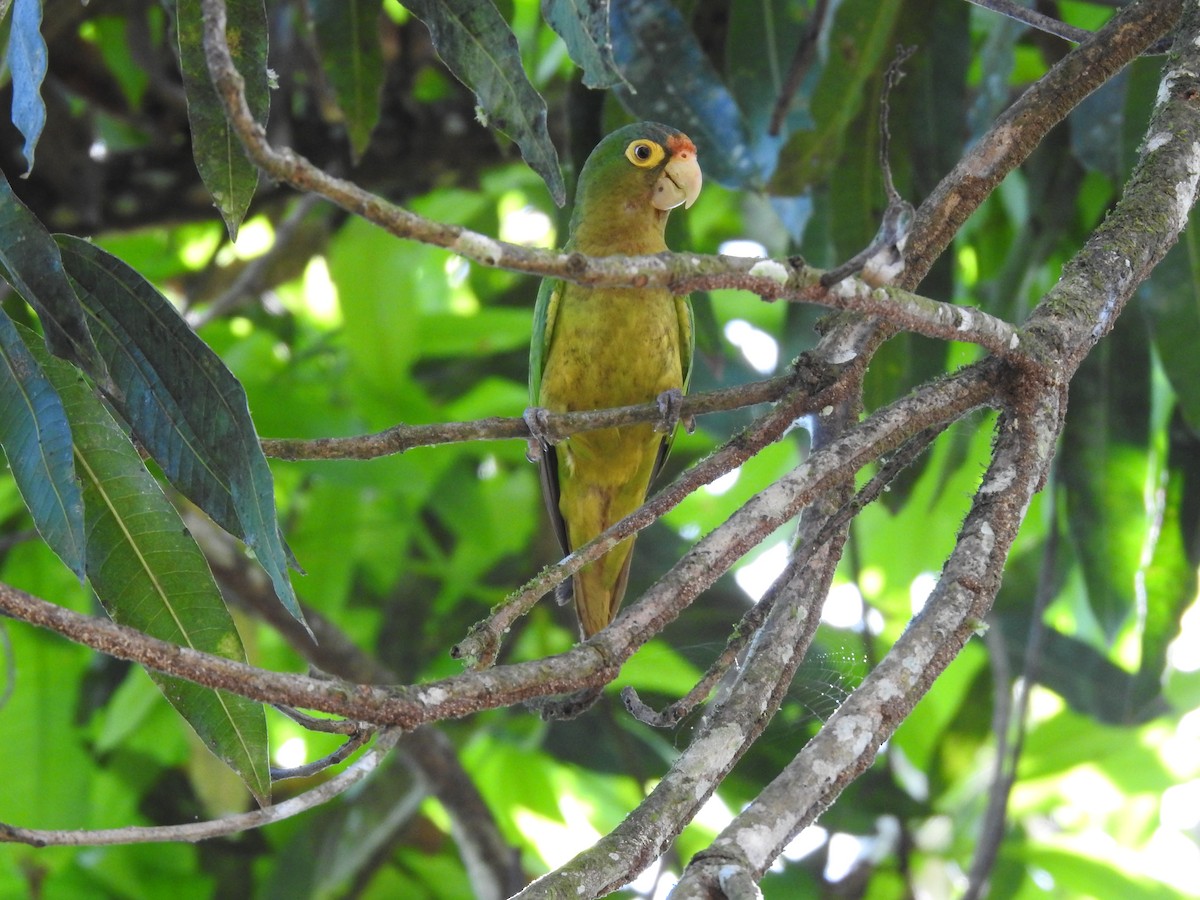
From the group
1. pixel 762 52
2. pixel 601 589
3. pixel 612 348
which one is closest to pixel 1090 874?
pixel 601 589

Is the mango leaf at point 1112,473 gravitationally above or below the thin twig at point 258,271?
below

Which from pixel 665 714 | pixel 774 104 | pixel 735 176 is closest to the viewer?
pixel 665 714

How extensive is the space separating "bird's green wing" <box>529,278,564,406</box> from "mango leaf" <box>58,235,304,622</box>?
5.30 ft

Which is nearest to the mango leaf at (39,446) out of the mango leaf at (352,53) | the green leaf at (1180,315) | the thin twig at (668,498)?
the thin twig at (668,498)

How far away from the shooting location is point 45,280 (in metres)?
1.52

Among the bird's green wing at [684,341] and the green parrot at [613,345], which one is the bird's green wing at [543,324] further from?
the bird's green wing at [684,341]

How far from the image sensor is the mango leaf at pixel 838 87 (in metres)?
2.93

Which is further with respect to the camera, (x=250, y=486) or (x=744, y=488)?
(x=744, y=488)

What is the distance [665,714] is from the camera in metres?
1.52

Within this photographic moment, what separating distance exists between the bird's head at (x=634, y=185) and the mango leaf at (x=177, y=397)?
1.71m

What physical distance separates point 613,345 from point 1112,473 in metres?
1.41

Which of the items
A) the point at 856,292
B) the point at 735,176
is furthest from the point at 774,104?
the point at 856,292

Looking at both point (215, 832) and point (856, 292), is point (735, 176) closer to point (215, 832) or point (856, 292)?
point (856, 292)

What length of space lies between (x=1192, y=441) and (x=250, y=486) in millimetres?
2626
